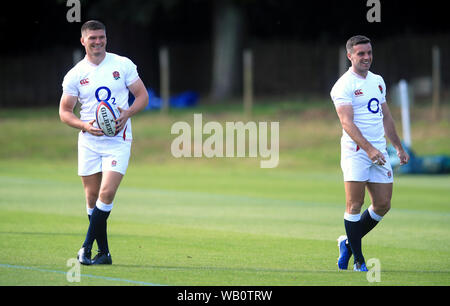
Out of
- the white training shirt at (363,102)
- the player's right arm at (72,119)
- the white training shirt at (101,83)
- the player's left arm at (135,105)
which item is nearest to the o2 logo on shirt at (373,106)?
the white training shirt at (363,102)

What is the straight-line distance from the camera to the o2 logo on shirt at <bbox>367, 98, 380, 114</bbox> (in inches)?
376

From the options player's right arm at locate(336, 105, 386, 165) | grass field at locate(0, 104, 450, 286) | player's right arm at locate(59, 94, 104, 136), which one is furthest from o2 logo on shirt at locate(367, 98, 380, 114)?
player's right arm at locate(59, 94, 104, 136)

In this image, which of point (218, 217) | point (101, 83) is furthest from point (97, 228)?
point (218, 217)

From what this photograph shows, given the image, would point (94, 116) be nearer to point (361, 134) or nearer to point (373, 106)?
point (361, 134)

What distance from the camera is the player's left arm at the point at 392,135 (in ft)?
32.2

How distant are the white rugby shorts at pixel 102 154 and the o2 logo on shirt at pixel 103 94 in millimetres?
416

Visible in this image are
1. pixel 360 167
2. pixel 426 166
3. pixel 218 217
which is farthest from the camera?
pixel 426 166

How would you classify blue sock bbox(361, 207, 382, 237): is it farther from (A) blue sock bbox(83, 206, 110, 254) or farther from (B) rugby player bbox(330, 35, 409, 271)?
(A) blue sock bbox(83, 206, 110, 254)

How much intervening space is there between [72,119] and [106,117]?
493mm

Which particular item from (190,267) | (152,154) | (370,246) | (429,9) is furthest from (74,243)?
(429,9)

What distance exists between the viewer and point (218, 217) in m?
15.1

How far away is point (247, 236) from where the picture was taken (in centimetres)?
1273

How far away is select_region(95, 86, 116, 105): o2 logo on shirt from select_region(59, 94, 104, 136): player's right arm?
0.94 ft
